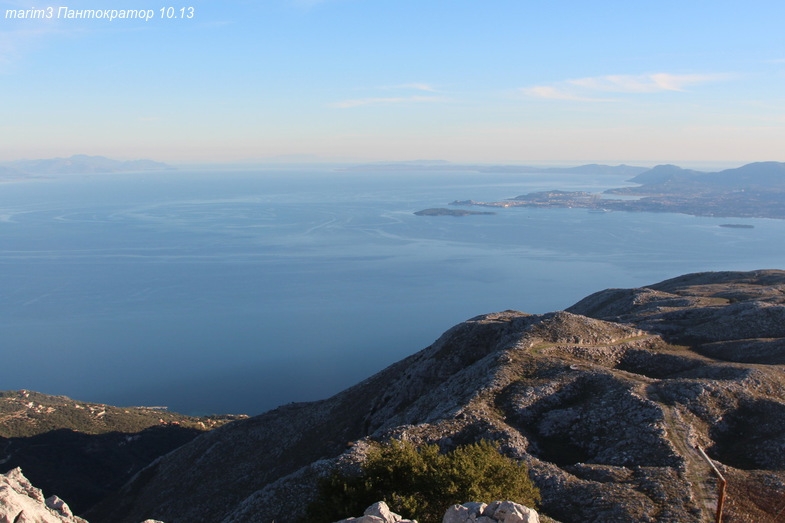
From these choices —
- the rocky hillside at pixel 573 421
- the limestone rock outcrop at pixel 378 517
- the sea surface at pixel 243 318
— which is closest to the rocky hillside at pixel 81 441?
the rocky hillside at pixel 573 421

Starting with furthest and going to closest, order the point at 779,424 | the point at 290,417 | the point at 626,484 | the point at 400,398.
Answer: the point at 290,417, the point at 400,398, the point at 779,424, the point at 626,484

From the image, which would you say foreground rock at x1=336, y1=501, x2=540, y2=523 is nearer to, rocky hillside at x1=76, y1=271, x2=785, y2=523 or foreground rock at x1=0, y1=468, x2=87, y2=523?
rocky hillside at x1=76, y1=271, x2=785, y2=523

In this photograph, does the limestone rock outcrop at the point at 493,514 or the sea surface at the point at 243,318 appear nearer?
the limestone rock outcrop at the point at 493,514

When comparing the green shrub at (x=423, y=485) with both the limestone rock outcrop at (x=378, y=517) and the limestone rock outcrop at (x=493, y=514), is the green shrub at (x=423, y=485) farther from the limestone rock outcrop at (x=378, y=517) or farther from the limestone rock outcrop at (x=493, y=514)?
the limestone rock outcrop at (x=493, y=514)

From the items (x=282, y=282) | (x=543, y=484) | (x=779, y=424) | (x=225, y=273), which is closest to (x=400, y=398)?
(x=543, y=484)

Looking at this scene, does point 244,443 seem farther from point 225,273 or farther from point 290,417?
point 225,273
